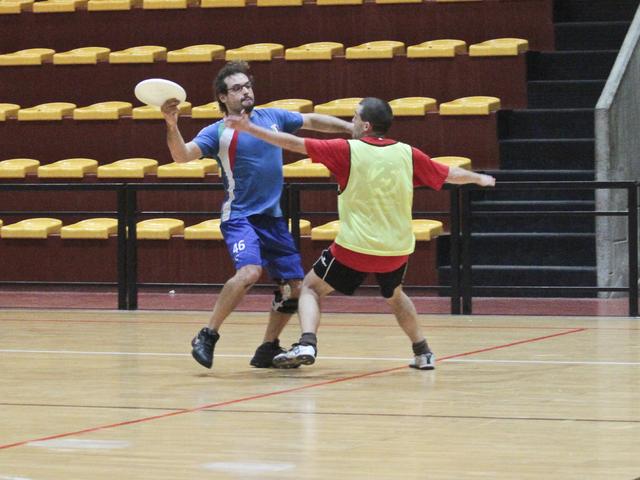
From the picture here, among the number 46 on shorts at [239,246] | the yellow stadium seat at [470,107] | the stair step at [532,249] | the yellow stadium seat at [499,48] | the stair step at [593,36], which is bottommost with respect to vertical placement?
the stair step at [532,249]

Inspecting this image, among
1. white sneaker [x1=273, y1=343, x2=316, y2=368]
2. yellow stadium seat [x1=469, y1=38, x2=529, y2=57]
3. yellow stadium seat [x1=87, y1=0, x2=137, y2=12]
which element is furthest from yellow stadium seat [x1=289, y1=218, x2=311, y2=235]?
white sneaker [x1=273, y1=343, x2=316, y2=368]

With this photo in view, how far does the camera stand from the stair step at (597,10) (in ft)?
53.5

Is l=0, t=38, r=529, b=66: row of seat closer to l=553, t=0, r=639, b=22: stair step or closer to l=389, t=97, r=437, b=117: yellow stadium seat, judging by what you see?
l=389, t=97, r=437, b=117: yellow stadium seat

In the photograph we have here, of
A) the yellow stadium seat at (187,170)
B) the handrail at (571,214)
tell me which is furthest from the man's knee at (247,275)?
the yellow stadium seat at (187,170)

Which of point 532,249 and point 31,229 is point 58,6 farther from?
point 532,249

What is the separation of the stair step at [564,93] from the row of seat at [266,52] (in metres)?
0.46

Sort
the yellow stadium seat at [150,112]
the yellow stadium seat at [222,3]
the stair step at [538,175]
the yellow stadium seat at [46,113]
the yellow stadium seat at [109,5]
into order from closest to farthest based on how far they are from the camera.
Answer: the stair step at [538,175], the yellow stadium seat at [150,112], the yellow stadium seat at [46,113], the yellow stadium seat at [222,3], the yellow stadium seat at [109,5]

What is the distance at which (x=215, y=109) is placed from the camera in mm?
15344

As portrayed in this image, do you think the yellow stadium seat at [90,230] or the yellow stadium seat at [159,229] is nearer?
the yellow stadium seat at [159,229]

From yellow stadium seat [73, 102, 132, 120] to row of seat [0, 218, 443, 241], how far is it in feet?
4.10

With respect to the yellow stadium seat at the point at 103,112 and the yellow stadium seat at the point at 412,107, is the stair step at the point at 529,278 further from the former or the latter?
the yellow stadium seat at the point at 103,112

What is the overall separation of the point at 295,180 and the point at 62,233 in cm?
233

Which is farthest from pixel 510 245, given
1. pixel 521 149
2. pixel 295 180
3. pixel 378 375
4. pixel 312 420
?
pixel 312 420

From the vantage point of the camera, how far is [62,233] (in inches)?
579
